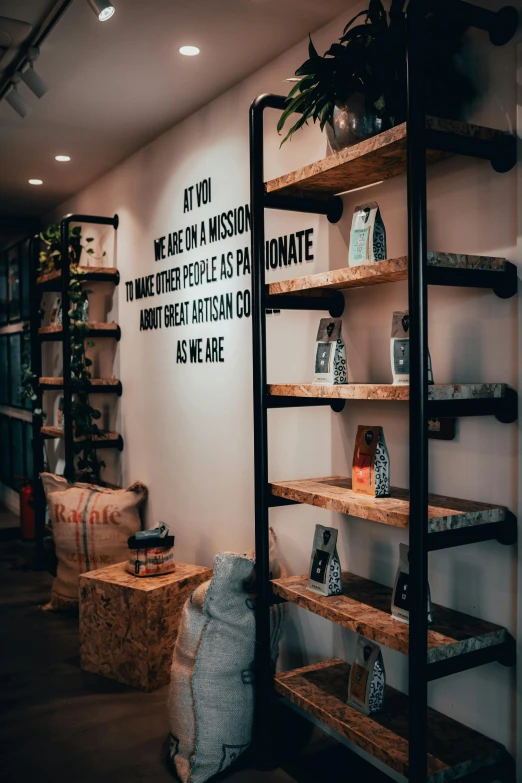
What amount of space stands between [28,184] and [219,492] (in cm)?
328

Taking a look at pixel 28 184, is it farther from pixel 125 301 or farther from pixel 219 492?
pixel 219 492

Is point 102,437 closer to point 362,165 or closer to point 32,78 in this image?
point 32,78

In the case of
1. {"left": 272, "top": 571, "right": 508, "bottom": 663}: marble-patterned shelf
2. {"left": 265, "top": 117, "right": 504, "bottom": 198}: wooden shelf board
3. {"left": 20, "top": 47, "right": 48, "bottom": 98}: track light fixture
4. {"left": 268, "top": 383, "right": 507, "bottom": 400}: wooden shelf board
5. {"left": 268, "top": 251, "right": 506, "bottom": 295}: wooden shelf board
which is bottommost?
{"left": 272, "top": 571, "right": 508, "bottom": 663}: marble-patterned shelf

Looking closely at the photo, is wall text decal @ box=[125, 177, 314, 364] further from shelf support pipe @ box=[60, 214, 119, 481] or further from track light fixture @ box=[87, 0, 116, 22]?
track light fixture @ box=[87, 0, 116, 22]

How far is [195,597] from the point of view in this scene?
287 centimetres

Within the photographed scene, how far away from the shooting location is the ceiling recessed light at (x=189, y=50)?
3.13 m

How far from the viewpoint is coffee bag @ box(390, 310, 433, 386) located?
2160 millimetres

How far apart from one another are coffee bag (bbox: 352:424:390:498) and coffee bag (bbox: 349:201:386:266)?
21.8 inches

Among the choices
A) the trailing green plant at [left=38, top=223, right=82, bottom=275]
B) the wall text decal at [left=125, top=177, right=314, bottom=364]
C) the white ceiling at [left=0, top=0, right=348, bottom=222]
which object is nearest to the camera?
the white ceiling at [left=0, top=0, right=348, bottom=222]

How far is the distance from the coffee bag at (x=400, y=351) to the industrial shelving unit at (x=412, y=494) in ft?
0.30

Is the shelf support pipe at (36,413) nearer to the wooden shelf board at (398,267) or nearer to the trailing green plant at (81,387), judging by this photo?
the trailing green plant at (81,387)

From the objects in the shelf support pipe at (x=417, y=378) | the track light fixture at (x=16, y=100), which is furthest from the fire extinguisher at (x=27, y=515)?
the shelf support pipe at (x=417, y=378)

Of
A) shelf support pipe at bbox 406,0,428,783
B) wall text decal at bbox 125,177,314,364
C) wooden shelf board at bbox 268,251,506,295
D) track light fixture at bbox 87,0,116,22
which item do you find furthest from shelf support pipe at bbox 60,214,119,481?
shelf support pipe at bbox 406,0,428,783

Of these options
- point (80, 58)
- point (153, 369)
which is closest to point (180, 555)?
point (153, 369)
